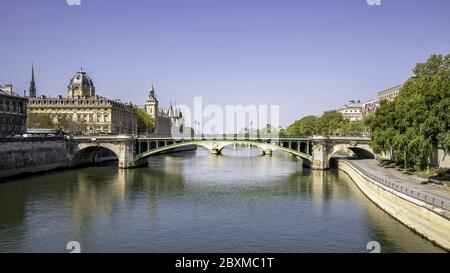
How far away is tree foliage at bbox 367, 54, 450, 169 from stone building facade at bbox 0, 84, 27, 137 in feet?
202

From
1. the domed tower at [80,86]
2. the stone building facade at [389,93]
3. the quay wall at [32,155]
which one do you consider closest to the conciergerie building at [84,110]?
the domed tower at [80,86]

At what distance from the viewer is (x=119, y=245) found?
30812mm

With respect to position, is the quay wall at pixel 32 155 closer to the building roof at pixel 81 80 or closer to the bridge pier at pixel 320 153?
the bridge pier at pixel 320 153

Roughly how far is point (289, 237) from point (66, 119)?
4420 inches

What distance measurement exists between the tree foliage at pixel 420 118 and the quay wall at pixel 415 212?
6033 millimetres

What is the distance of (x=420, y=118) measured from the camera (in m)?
46.2

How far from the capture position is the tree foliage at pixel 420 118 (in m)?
41.8

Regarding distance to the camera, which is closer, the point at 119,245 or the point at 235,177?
the point at 119,245

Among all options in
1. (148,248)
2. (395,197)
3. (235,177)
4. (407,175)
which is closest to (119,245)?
(148,248)

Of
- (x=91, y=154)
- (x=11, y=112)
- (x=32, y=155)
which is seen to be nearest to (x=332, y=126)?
(x=91, y=154)

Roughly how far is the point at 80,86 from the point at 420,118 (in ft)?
428

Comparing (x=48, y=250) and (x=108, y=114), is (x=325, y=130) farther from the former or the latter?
(x=48, y=250)

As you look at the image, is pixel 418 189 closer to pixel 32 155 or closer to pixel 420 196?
pixel 420 196
